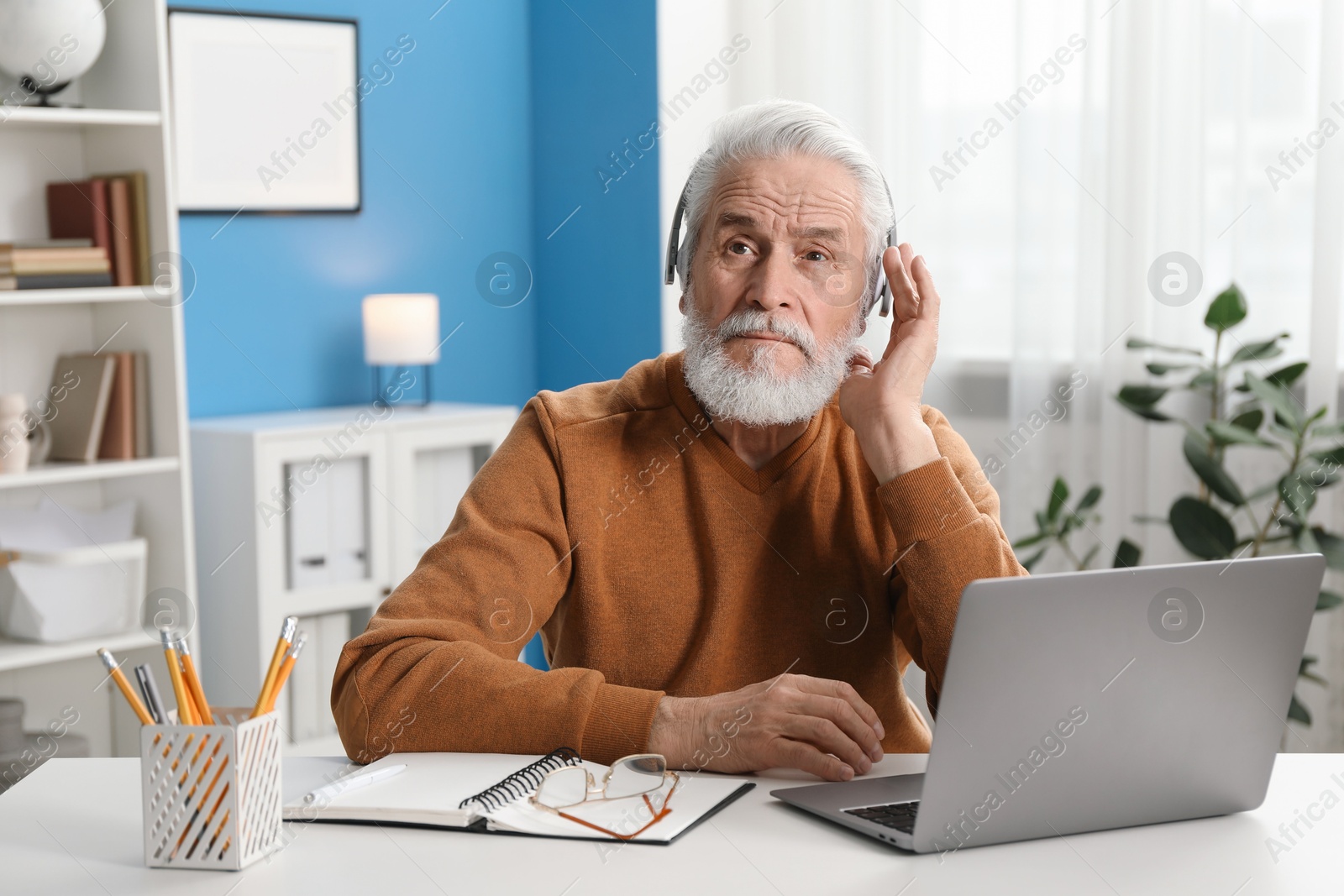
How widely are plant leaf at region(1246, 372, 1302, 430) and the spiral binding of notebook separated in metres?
1.89

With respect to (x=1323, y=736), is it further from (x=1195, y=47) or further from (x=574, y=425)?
(x=574, y=425)

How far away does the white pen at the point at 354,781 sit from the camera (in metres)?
1.16

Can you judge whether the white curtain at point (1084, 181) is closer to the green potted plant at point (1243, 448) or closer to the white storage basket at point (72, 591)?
the green potted plant at point (1243, 448)

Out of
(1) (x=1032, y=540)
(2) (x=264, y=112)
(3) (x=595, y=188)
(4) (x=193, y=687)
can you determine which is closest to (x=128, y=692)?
(4) (x=193, y=687)

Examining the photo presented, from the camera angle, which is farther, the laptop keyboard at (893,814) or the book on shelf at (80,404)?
the book on shelf at (80,404)

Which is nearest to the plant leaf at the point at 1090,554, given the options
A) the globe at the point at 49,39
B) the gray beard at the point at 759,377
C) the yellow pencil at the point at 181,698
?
the gray beard at the point at 759,377

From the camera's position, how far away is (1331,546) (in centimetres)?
263

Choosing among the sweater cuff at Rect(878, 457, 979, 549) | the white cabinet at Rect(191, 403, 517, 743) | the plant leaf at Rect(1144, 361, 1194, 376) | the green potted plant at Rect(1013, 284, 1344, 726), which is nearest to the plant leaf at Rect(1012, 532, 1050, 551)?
the green potted plant at Rect(1013, 284, 1344, 726)

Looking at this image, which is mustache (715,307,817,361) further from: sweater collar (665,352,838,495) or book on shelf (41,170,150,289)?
book on shelf (41,170,150,289)

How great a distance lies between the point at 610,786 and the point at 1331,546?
78.5 inches

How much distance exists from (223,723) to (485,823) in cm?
23

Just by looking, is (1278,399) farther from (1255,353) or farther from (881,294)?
(881,294)

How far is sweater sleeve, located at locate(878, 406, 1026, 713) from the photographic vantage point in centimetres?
143

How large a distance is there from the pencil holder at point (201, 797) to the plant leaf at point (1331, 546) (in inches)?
87.4
